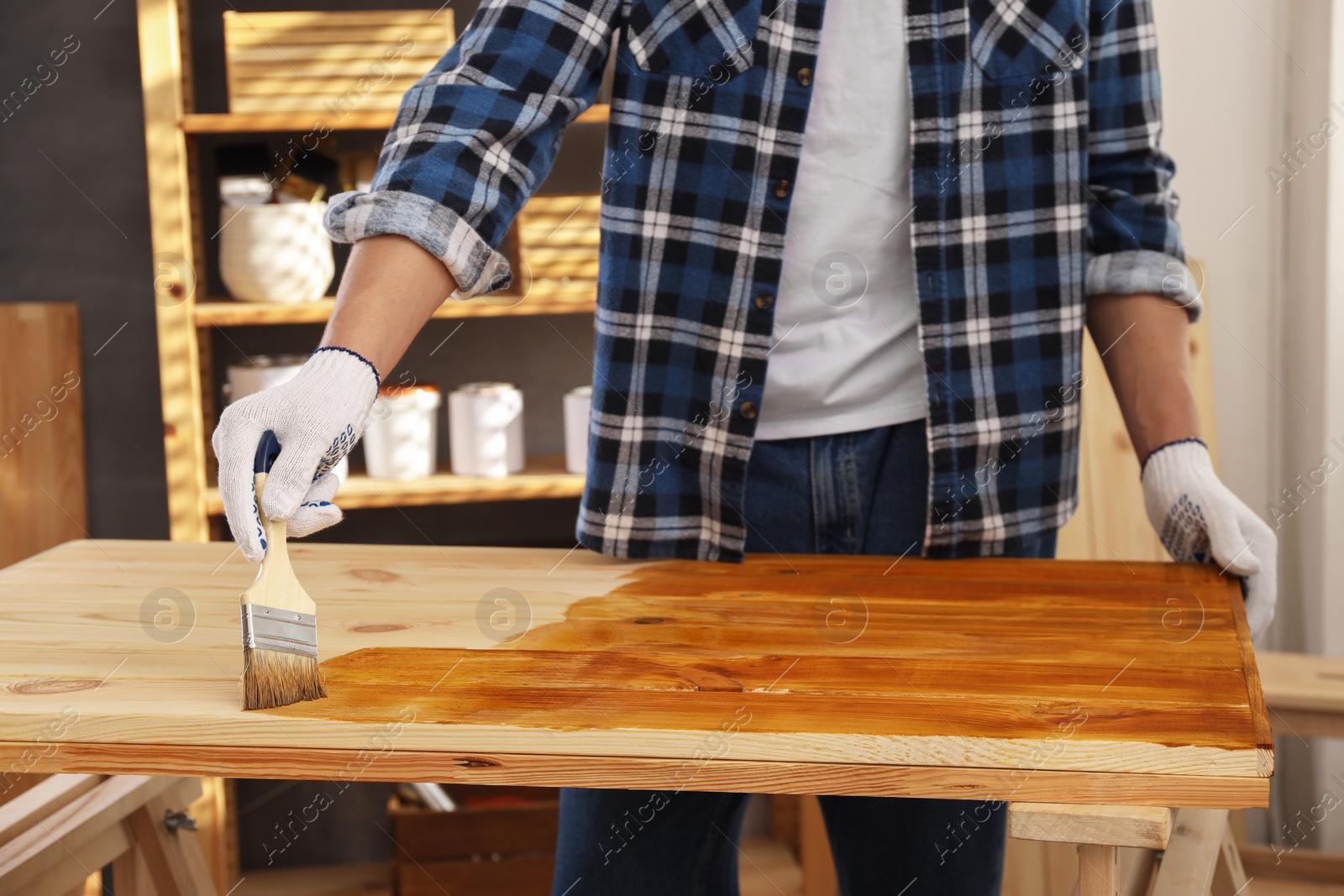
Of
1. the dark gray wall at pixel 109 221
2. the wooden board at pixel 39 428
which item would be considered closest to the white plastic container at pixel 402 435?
the dark gray wall at pixel 109 221

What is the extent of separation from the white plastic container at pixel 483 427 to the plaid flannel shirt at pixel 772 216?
909 millimetres

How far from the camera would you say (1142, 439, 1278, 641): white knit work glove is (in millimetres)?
920

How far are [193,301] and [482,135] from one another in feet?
3.64

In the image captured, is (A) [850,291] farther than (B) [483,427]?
No

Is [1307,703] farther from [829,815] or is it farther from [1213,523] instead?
[829,815]

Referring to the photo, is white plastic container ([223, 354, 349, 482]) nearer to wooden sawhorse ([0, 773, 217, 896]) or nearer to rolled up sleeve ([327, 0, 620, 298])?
wooden sawhorse ([0, 773, 217, 896])

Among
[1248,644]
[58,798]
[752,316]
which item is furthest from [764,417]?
[58,798]

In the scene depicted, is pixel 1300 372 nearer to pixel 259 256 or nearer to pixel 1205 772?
pixel 1205 772

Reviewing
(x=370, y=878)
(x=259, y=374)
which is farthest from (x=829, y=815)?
(x=370, y=878)

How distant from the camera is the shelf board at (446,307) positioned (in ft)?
5.79

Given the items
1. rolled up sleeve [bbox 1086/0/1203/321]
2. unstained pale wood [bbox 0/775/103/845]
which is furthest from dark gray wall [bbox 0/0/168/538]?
rolled up sleeve [bbox 1086/0/1203/321]

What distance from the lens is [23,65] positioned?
1.97m

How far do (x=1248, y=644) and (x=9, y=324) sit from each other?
196 cm

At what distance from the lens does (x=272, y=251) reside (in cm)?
175
